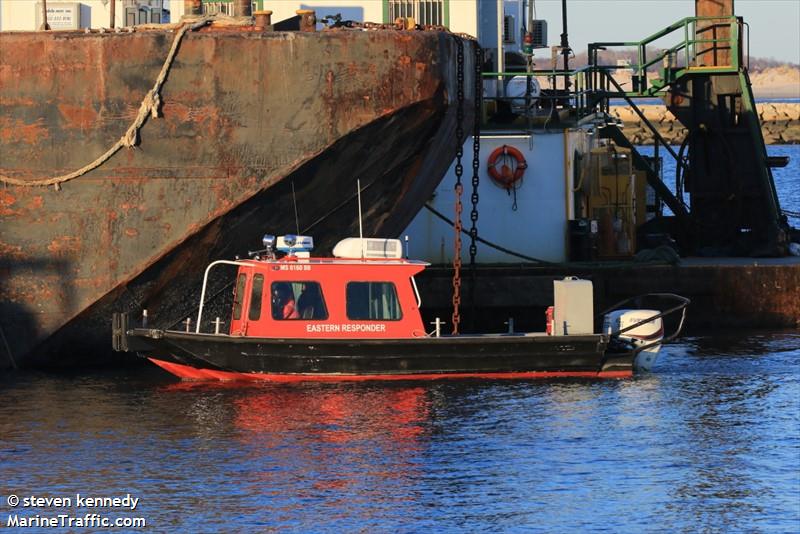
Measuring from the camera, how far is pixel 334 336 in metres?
18.4

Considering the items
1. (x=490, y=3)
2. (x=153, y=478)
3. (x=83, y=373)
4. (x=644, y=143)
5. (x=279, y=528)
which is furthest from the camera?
(x=644, y=143)

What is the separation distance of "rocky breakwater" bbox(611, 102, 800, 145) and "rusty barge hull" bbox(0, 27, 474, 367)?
79978mm

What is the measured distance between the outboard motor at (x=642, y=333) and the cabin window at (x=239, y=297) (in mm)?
4503

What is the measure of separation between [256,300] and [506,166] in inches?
247

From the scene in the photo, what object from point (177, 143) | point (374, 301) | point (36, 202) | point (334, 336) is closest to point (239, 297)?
point (334, 336)

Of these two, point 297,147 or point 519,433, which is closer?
point 519,433

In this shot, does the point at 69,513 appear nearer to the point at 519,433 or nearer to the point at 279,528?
the point at 279,528

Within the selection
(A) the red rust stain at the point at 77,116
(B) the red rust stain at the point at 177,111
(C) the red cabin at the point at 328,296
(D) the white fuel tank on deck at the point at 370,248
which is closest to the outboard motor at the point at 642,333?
(C) the red cabin at the point at 328,296

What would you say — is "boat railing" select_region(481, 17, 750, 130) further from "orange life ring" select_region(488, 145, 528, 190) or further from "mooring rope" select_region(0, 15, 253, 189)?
"mooring rope" select_region(0, 15, 253, 189)

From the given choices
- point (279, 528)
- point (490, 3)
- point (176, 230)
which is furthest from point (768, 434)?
point (490, 3)

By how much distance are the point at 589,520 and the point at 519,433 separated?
9.44ft

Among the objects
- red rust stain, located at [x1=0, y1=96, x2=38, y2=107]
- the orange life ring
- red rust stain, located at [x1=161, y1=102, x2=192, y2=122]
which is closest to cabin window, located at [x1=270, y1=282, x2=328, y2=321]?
red rust stain, located at [x1=161, y1=102, x2=192, y2=122]

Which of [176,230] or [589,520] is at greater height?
[176,230]

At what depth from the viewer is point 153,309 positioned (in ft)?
62.4
